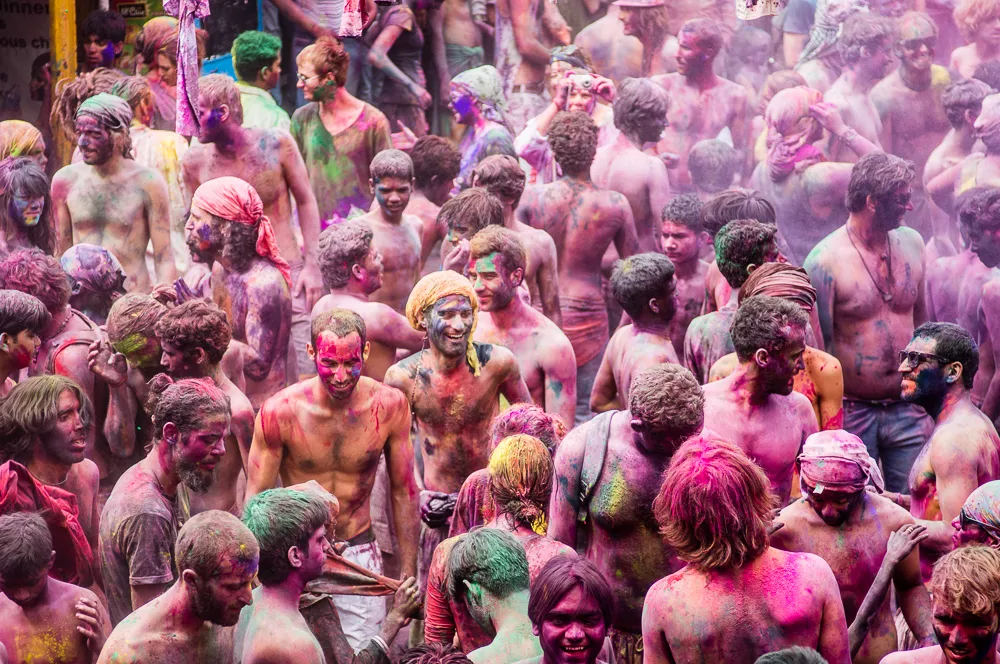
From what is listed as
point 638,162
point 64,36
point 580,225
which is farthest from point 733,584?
point 64,36

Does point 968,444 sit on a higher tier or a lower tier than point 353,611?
higher

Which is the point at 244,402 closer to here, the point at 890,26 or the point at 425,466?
the point at 425,466

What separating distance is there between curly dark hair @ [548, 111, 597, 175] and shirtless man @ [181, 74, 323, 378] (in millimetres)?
1699

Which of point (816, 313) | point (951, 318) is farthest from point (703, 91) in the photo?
point (816, 313)

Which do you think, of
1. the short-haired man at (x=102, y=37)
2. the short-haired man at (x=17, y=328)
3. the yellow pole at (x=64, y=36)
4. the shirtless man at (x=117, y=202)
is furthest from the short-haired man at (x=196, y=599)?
the short-haired man at (x=102, y=37)

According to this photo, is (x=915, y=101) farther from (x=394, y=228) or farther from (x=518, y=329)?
(x=518, y=329)

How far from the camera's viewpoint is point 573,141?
991 cm

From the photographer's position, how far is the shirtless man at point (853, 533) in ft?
19.8

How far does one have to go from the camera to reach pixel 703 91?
12.3 m

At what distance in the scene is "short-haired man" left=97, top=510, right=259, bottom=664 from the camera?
528 centimetres

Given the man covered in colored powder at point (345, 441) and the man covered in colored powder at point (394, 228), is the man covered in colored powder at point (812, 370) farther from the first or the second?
the man covered in colored powder at point (394, 228)

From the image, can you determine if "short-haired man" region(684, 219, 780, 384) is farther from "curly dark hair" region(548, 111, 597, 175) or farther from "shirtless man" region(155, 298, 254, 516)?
"shirtless man" region(155, 298, 254, 516)

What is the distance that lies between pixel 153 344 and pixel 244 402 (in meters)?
0.56

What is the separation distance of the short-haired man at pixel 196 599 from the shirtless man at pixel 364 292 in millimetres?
3126
